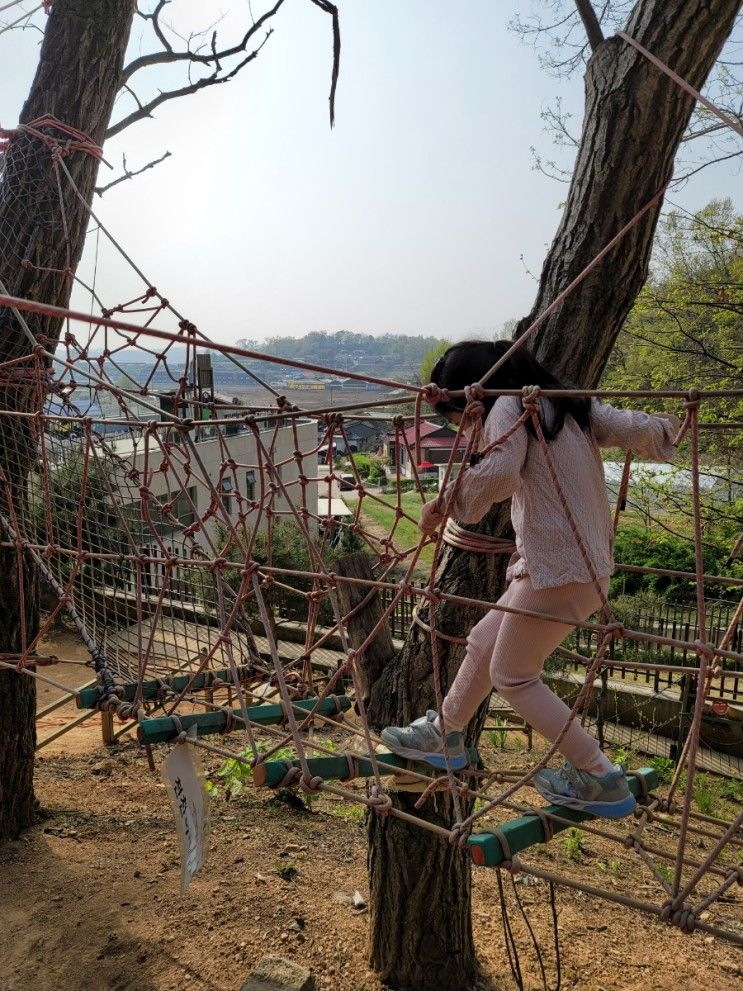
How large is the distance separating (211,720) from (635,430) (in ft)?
3.62

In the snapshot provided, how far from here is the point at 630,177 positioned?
1.82 m

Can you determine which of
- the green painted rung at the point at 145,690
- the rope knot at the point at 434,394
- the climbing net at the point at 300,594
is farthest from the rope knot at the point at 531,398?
the green painted rung at the point at 145,690

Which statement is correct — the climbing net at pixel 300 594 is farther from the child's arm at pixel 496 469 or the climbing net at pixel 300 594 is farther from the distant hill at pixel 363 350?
the distant hill at pixel 363 350

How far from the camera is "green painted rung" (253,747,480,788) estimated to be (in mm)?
1501

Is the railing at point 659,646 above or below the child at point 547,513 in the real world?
below

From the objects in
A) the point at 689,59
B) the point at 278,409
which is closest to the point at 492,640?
the point at 278,409

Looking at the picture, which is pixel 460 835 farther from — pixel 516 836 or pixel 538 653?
pixel 538 653

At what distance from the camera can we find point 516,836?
4.33 feet

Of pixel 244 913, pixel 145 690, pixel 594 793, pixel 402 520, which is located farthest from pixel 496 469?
pixel 402 520

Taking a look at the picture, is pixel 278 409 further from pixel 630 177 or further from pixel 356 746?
pixel 630 177

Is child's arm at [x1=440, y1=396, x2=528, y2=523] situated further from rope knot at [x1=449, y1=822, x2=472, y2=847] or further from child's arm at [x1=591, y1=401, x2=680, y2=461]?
rope knot at [x1=449, y1=822, x2=472, y2=847]

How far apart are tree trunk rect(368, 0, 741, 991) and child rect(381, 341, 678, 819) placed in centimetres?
52

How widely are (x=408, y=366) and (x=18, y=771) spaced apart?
32.9m

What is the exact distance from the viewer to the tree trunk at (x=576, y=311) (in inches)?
69.2
